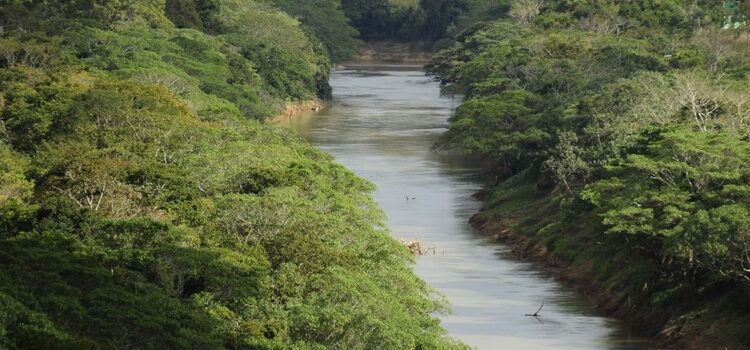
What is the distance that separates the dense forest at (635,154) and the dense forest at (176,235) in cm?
947

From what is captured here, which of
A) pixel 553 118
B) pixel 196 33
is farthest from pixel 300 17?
pixel 553 118

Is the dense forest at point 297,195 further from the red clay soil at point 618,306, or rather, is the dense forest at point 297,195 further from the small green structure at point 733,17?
the small green structure at point 733,17

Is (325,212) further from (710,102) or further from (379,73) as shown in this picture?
(379,73)

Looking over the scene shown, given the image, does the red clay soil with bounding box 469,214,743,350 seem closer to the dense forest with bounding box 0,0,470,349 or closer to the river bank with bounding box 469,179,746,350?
the river bank with bounding box 469,179,746,350

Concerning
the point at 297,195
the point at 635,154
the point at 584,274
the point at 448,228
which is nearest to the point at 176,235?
the point at 297,195

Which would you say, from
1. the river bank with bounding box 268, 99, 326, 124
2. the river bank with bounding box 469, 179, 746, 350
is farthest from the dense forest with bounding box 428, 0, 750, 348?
the river bank with bounding box 268, 99, 326, 124

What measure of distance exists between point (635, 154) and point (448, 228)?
54.2ft

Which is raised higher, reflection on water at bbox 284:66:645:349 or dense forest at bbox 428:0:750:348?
dense forest at bbox 428:0:750:348

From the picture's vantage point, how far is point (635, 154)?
72.9 metres

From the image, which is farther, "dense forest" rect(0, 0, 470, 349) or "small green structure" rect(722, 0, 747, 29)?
"small green structure" rect(722, 0, 747, 29)

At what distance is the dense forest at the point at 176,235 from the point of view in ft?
137

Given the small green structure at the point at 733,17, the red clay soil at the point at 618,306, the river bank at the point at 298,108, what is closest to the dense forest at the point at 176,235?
the red clay soil at the point at 618,306

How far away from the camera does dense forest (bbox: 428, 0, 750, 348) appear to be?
61406 mm

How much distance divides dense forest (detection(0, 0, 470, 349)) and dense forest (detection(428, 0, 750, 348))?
947 centimetres
